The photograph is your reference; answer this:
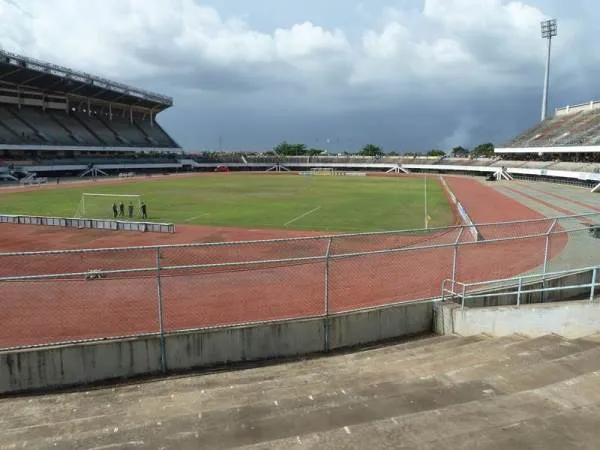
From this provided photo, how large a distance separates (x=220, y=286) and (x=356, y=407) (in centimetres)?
933

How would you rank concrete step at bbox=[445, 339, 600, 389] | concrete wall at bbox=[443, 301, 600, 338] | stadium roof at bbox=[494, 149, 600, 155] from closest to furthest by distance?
concrete step at bbox=[445, 339, 600, 389]
concrete wall at bbox=[443, 301, 600, 338]
stadium roof at bbox=[494, 149, 600, 155]

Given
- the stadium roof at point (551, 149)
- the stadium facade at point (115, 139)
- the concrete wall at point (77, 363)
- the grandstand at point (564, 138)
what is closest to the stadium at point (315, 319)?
the concrete wall at point (77, 363)

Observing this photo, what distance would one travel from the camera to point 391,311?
10.8 m

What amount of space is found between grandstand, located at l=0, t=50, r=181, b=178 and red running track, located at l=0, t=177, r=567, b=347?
66.9 meters

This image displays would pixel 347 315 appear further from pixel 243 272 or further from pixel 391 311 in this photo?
pixel 243 272

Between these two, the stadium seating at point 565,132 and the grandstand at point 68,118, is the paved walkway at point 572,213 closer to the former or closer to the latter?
the stadium seating at point 565,132

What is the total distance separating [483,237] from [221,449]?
67.8 feet

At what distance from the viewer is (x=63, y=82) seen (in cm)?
8912

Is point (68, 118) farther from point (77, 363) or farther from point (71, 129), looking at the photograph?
point (77, 363)

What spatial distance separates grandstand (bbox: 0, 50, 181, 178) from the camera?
8240 centimetres

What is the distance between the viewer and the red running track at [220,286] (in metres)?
12.3

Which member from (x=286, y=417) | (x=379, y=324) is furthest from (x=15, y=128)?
(x=286, y=417)

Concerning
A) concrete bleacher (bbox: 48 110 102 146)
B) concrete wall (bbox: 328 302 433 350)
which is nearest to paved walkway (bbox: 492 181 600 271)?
concrete wall (bbox: 328 302 433 350)

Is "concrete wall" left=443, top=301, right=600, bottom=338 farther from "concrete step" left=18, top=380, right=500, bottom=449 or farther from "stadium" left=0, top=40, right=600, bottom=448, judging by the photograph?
"concrete step" left=18, top=380, right=500, bottom=449
